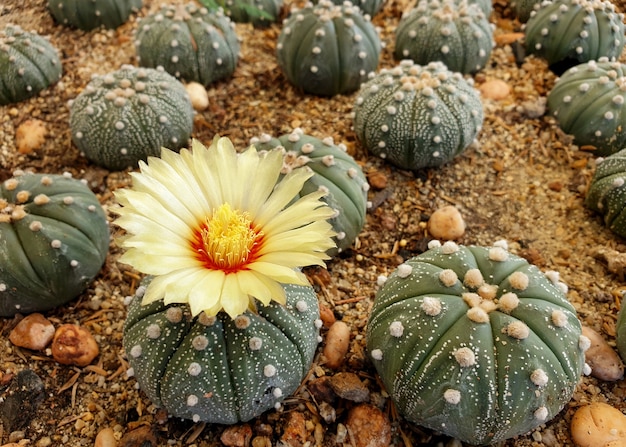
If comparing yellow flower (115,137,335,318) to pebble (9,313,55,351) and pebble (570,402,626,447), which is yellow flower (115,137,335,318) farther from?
pebble (570,402,626,447)

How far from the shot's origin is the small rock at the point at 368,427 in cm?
169

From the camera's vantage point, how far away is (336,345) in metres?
1.89

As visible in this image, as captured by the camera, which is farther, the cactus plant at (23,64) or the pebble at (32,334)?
the cactus plant at (23,64)

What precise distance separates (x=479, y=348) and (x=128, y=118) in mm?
1707

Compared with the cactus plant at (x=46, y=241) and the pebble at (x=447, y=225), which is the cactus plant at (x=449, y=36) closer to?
the pebble at (x=447, y=225)

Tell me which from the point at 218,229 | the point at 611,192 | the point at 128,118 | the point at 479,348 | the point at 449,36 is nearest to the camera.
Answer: the point at 218,229

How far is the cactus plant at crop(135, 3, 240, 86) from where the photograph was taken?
Result: 281 centimetres

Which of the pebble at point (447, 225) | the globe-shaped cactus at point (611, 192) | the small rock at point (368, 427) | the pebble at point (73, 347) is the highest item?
the globe-shaped cactus at point (611, 192)

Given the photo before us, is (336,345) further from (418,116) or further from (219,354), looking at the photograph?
(418,116)

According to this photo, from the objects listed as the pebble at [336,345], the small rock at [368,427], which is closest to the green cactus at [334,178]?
the pebble at [336,345]

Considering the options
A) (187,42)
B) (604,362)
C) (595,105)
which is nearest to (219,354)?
(604,362)

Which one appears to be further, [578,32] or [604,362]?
[578,32]

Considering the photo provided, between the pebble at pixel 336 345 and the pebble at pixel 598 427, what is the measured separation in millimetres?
751

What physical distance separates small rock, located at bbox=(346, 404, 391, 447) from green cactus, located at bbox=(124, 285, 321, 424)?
284mm
